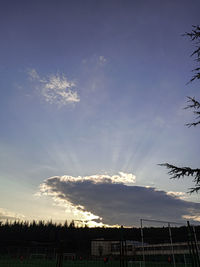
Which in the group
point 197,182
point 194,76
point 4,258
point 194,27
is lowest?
point 4,258

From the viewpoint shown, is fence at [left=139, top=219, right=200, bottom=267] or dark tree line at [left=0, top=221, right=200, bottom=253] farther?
dark tree line at [left=0, top=221, right=200, bottom=253]

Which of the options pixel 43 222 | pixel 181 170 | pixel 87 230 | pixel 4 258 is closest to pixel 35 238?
pixel 43 222

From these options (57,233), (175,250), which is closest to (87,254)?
(175,250)

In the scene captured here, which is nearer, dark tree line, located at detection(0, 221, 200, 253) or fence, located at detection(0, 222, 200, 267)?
fence, located at detection(0, 222, 200, 267)

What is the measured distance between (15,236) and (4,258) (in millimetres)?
101950

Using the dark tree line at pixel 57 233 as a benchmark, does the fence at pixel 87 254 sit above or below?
below

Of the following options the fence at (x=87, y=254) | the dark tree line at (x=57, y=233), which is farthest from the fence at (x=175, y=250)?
the dark tree line at (x=57, y=233)

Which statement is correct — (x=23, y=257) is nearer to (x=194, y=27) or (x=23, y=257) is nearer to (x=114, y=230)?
(x=194, y=27)

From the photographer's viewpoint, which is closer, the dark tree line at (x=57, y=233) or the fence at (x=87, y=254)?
the fence at (x=87, y=254)

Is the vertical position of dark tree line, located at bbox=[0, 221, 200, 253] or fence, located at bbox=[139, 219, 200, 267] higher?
dark tree line, located at bbox=[0, 221, 200, 253]

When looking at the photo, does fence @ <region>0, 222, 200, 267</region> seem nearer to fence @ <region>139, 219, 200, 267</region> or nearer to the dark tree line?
fence @ <region>139, 219, 200, 267</region>

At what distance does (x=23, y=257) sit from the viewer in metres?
14.2

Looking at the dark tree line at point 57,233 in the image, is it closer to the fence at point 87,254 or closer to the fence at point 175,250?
the fence at point 175,250

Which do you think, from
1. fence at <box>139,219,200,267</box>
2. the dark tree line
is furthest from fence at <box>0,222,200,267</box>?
the dark tree line
